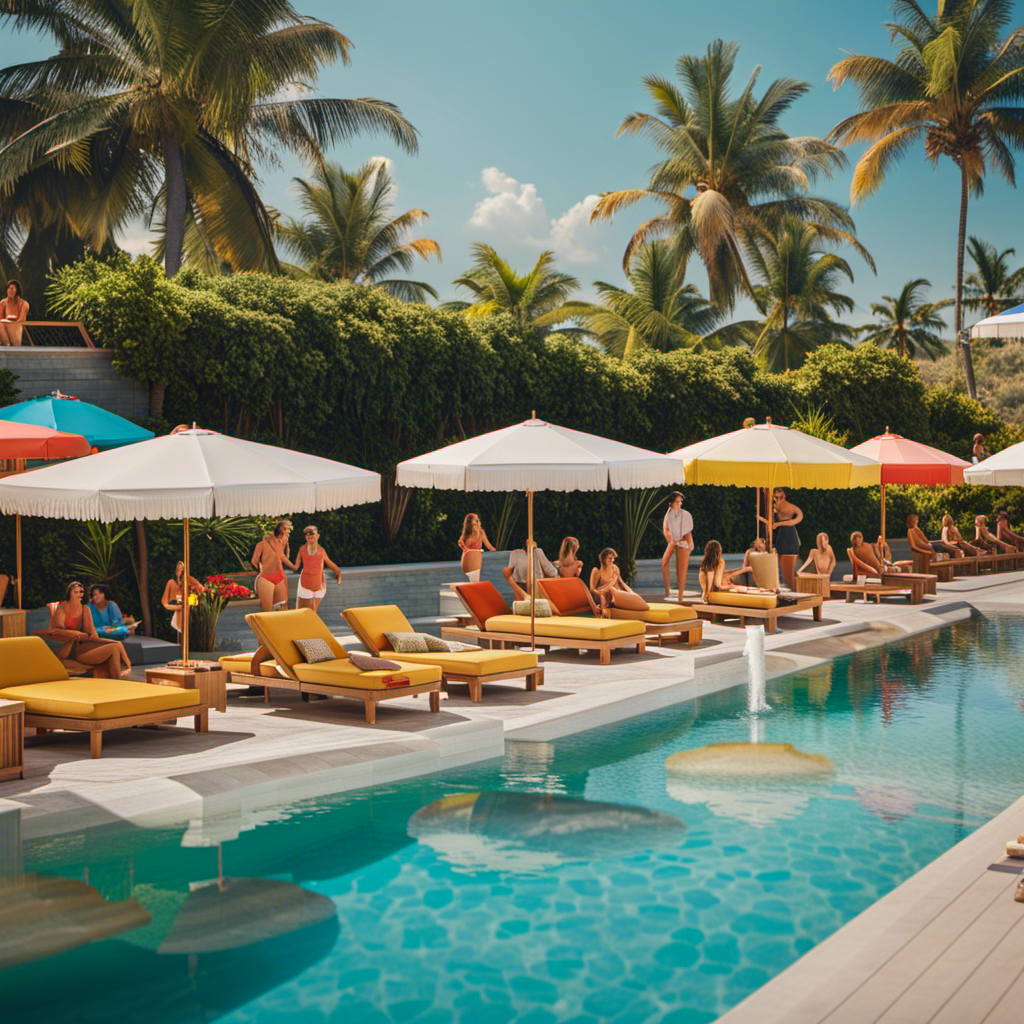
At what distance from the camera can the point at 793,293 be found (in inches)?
1784

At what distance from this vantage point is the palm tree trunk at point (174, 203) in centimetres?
2214

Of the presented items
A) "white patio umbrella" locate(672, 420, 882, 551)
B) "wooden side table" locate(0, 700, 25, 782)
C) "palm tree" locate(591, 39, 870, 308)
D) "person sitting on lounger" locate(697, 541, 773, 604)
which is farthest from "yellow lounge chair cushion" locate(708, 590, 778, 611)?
"palm tree" locate(591, 39, 870, 308)

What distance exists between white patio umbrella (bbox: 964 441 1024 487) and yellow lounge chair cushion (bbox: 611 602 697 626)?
4.82 meters

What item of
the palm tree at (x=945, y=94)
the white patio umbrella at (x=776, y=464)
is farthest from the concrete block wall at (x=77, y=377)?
the palm tree at (x=945, y=94)

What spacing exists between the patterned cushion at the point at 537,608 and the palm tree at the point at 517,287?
22707 mm

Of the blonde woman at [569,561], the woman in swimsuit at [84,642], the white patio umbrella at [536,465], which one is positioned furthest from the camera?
the blonde woman at [569,561]

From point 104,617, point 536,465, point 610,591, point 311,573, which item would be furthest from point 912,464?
point 104,617

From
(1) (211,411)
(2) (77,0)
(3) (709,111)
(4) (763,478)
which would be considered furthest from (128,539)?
(3) (709,111)

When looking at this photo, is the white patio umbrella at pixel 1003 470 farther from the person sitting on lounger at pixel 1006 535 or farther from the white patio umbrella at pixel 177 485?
the person sitting on lounger at pixel 1006 535

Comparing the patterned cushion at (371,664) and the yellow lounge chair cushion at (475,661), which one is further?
the yellow lounge chair cushion at (475,661)

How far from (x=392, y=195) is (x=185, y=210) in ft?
67.9

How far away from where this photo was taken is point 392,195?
4241 centimetres

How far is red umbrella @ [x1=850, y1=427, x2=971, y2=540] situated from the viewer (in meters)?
19.1

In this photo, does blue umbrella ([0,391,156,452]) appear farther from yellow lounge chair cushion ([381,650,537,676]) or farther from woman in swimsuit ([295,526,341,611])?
yellow lounge chair cushion ([381,650,537,676])
